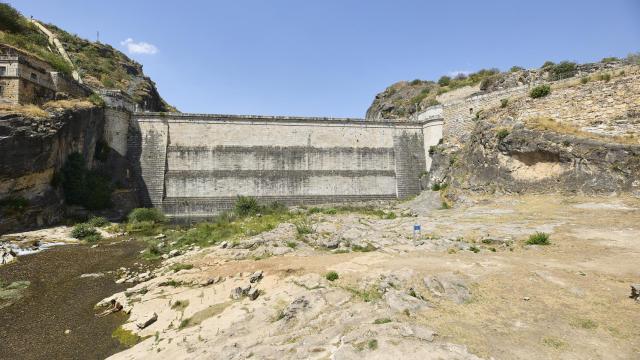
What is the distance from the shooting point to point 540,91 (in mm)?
27688

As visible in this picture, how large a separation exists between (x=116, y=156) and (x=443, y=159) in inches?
1260

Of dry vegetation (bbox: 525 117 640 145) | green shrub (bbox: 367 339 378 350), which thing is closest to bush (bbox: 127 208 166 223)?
green shrub (bbox: 367 339 378 350)

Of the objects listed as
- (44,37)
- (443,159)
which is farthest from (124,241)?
(44,37)

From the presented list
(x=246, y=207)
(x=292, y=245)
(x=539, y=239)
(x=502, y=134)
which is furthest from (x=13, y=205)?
(x=502, y=134)

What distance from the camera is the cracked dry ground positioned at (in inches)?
296

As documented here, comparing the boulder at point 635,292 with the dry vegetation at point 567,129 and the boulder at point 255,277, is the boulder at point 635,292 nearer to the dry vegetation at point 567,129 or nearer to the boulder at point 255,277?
the boulder at point 255,277

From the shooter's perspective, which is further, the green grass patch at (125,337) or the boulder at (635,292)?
the green grass patch at (125,337)

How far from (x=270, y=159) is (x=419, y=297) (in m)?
29.1

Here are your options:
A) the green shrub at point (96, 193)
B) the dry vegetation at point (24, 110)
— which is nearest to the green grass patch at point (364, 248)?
the green shrub at point (96, 193)

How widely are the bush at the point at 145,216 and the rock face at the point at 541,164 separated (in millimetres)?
26149

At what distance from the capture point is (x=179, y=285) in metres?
14.8

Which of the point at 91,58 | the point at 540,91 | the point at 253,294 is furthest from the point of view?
the point at 91,58

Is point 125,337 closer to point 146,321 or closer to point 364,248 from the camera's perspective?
point 146,321

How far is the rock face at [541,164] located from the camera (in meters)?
21.1
